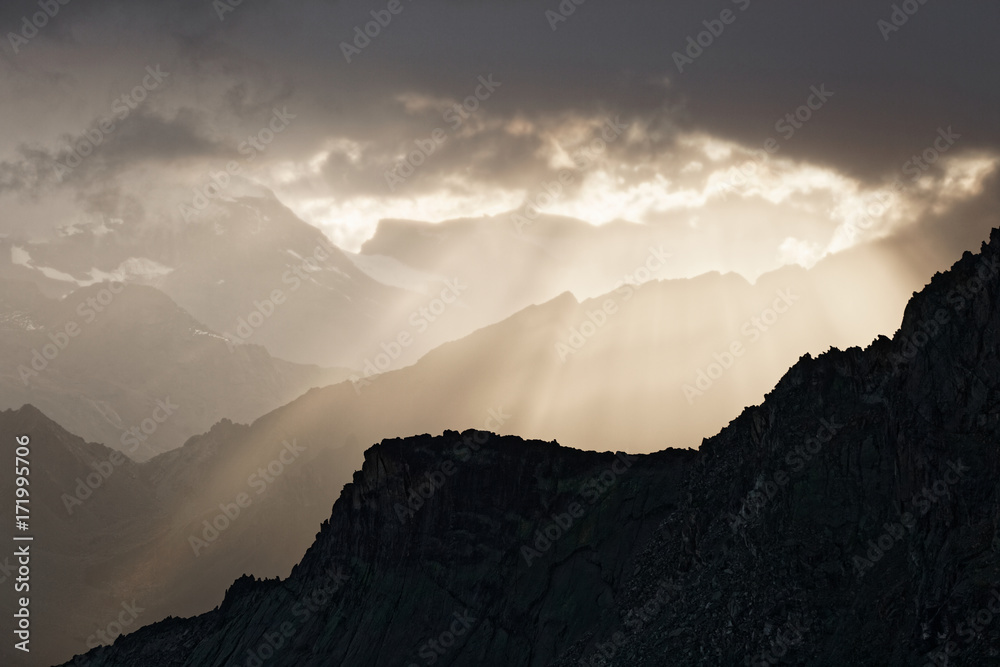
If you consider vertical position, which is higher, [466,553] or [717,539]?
[466,553]

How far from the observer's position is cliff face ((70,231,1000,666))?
178 feet

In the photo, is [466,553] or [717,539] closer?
[717,539]

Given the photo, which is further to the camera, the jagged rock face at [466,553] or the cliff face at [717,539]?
the jagged rock face at [466,553]

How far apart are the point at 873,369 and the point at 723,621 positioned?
1891cm

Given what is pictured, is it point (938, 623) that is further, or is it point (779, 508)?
point (779, 508)

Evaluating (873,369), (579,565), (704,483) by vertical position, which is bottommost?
(579,565)

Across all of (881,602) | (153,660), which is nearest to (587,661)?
(881,602)

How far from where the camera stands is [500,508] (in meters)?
93.9

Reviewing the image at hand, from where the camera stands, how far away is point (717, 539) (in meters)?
70.4

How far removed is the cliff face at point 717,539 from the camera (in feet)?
178

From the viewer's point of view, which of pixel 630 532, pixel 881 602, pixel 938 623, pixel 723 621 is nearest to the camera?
pixel 938 623

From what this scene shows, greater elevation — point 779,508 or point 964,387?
point 964,387

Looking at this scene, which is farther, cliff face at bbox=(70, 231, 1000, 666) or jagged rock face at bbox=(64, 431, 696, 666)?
jagged rock face at bbox=(64, 431, 696, 666)

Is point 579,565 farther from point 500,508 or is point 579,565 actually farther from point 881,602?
point 881,602
